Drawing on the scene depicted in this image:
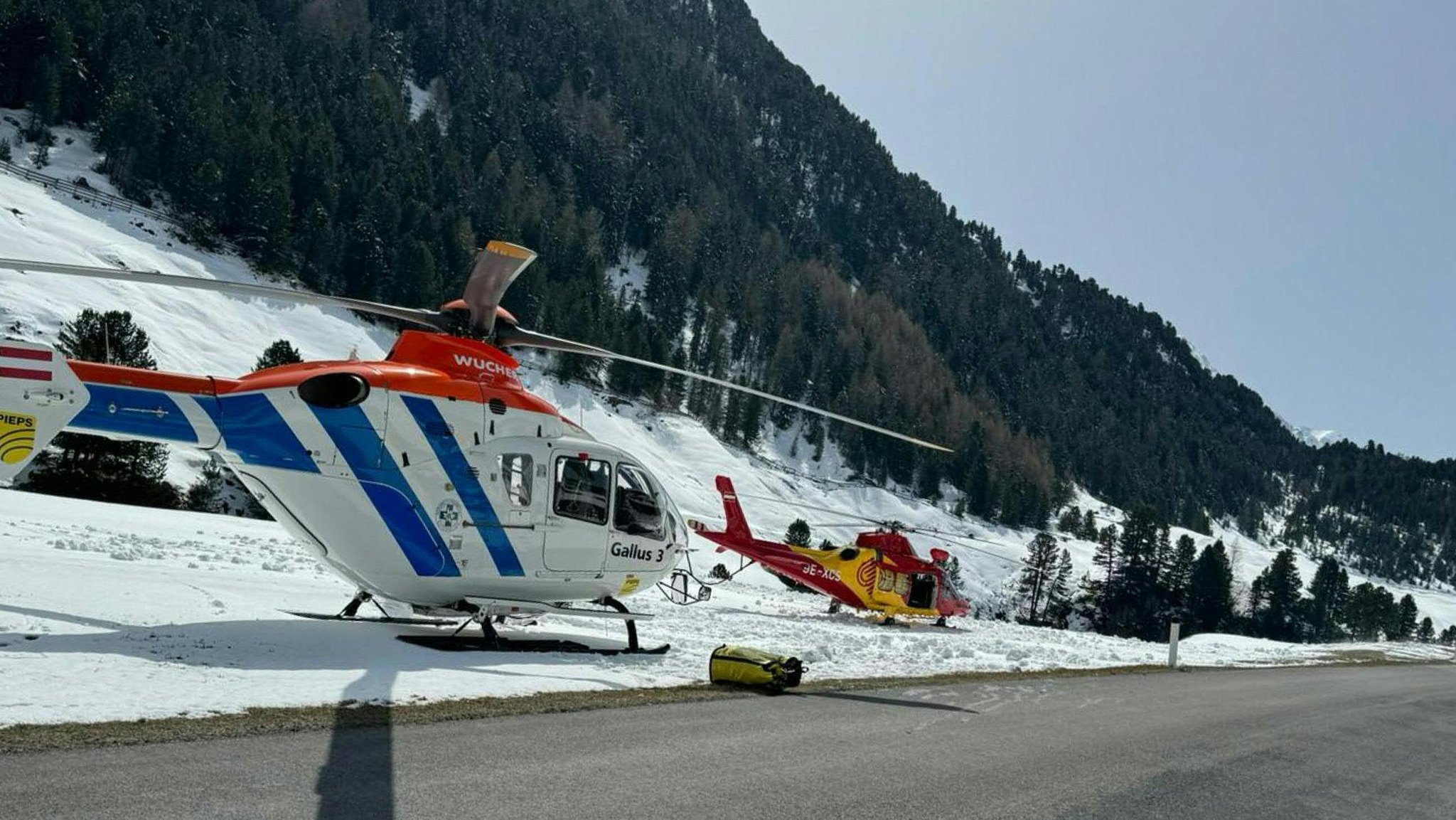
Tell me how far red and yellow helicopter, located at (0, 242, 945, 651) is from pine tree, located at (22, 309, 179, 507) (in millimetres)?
24788

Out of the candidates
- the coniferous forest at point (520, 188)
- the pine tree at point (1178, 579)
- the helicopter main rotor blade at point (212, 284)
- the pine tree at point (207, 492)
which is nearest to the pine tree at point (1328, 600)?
the pine tree at point (1178, 579)

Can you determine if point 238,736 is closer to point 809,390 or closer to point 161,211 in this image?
point 161,211

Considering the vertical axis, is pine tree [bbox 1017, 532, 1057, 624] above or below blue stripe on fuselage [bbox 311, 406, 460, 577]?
below

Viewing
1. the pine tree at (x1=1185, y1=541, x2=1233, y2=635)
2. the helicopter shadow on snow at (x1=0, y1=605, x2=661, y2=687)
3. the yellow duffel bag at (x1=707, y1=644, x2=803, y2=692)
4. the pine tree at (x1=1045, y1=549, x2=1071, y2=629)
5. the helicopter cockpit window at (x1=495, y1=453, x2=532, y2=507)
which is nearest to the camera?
the helicopter shadow on snow at (x1=0, y1=605, x2=661, y2=687)

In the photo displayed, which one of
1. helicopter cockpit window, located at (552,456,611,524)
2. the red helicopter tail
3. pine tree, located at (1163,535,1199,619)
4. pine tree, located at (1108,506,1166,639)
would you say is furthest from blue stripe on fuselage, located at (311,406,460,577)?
pine tree, located at (1163,535,1199,619)

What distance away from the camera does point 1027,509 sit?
144250 mm

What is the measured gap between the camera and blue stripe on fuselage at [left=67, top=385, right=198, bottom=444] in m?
9.61

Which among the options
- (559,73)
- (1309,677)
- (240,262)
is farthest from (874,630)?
(559,73)

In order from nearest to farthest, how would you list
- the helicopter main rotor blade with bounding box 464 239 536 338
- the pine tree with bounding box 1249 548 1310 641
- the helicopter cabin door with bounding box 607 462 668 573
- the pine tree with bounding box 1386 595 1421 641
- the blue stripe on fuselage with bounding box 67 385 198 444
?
the blue stripe on fuselage with bounding box 67 385 198 444, the helicopter main rotor blade with bounding box 464 239 536 338, the helicopter cabin door with bounding box 607 462 668 573, the pine tree with bounding box 1249 548 1310 641, the pine tree with bounding box 1386 595 1421 641

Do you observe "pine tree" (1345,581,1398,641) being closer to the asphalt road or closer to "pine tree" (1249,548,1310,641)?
"pine tree" (1249,548,1310,641)

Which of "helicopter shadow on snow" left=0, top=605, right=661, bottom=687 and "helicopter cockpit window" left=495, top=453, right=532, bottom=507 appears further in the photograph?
A: "helicopter cockpit window" left=495, top=453, right=532, bottom=507

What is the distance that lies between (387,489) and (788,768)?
260 inches

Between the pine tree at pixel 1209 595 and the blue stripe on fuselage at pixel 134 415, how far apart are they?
358 feet

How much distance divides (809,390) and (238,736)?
144740mm
